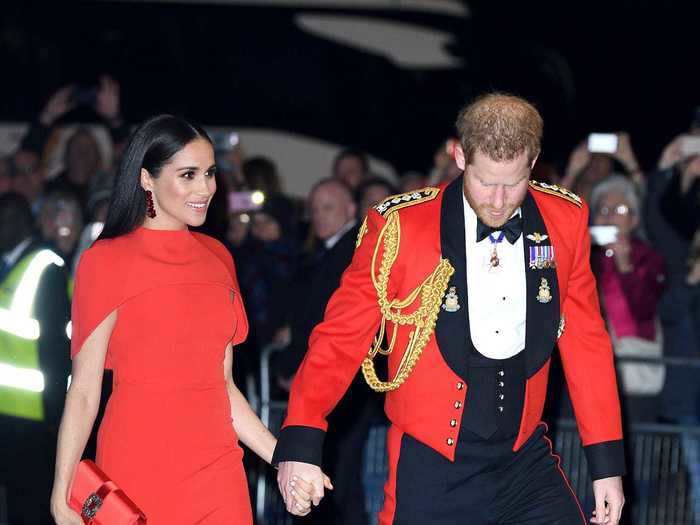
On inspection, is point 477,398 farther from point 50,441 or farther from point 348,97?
point 348,97

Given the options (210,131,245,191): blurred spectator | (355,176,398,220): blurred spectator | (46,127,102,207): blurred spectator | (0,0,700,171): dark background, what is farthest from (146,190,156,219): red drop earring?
(0,0,700,171): dark background

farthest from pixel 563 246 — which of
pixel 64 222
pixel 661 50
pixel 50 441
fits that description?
pixel 661 50

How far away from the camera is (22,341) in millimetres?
6273

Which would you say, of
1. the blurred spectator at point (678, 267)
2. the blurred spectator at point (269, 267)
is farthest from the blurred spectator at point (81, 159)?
the blurred spectator at point (678, 267)

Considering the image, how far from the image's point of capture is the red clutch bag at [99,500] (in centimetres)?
437

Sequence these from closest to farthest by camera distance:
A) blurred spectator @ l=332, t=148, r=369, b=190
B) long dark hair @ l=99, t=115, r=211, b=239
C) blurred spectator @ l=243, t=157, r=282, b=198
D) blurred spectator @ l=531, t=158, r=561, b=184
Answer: long dark hair @ l=99, t=115, r=211, b=239 → blurred spectator @ l=531, t=158, r=561, b=184 → blurred spectator @ l=243, t=157, r=282, b=198 → blurred spectator @ l=332, t=148, r=369, b=190

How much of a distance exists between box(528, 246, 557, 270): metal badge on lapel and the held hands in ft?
3.30

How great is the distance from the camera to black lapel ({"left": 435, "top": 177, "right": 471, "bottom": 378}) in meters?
4.54

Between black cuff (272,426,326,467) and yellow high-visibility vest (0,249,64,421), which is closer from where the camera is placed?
black cuff (272,426,326,467)

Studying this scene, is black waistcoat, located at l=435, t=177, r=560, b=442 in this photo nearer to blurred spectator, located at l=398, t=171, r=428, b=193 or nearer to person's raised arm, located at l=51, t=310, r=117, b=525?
person's raised arm, located at l=51, t=310, r=117, b=525

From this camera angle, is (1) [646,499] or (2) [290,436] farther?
(1) [646,499]

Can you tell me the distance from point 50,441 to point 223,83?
8.00 m

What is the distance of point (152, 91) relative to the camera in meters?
14.0

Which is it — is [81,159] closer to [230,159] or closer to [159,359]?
[230,159]
